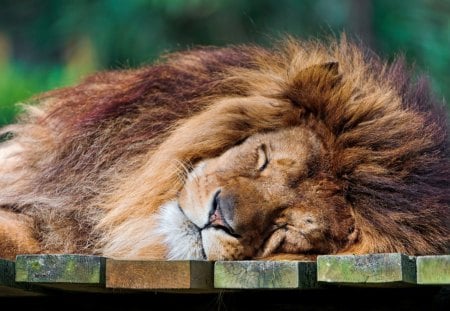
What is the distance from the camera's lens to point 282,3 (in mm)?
14008

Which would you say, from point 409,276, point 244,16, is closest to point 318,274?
point 409,276

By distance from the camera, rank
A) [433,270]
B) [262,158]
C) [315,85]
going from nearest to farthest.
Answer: [433,270] → [262,158] → [315,85]

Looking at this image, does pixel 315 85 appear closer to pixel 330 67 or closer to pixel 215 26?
pixel 330 67

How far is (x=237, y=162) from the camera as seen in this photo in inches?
147

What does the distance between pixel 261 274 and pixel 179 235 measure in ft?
2.01

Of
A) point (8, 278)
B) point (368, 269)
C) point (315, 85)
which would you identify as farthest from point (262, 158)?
point (8, 278)

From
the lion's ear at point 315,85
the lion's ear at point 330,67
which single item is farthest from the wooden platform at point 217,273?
the lion's ear at point 330,67

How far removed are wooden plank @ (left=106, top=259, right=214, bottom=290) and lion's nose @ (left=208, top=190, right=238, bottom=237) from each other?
0.40 meters

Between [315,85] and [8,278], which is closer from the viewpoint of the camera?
[8,278]

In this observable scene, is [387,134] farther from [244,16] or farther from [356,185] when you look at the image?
[244,16]

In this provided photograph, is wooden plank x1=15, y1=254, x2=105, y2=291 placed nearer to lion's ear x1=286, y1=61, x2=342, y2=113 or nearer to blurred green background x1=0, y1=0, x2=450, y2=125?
lion's ear x1=286, y1=61, x2=342, y2=113

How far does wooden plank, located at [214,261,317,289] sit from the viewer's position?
9.88 ft

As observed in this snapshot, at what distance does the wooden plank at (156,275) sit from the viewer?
2992 millimetres

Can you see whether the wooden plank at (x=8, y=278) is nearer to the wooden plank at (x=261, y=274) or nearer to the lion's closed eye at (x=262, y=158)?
the wooden plank at (x=261, y=274)
